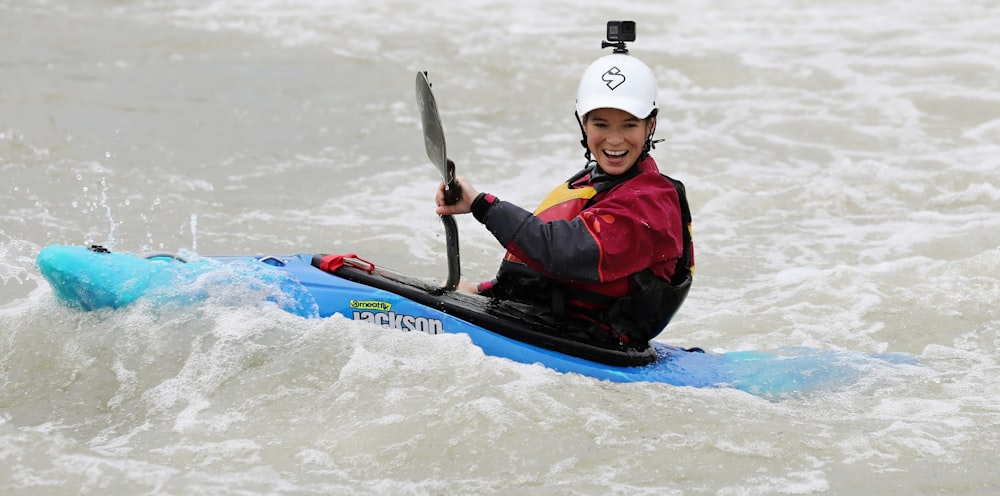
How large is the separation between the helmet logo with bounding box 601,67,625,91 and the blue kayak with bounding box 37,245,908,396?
78 centimetres

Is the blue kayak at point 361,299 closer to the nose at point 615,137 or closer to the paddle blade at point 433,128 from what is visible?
the paddle blade at point 433,128

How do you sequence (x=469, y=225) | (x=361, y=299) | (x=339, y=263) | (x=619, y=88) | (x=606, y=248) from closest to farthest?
(x=606, y=248)
(x=619, y=88)
(x=361, y=299)
(x=339, y=263)
(x=469, y=225)

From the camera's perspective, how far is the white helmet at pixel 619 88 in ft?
12.0

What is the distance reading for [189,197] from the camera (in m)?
6.82

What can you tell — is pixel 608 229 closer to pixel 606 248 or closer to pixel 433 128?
pixel 606 248

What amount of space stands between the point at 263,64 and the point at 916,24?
6.65 m

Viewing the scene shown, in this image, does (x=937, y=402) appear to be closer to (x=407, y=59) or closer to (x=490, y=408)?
(x=490, y=408)

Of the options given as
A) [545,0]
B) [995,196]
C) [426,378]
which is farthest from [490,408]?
[545,0]

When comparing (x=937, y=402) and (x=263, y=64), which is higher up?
(x=263, y=64)

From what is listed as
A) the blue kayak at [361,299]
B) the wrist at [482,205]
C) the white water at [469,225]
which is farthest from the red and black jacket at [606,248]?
the white water at [469,225]

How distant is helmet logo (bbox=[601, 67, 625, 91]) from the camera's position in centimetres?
366

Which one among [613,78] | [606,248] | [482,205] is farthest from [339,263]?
[613,78]

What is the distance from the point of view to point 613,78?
3.67 m

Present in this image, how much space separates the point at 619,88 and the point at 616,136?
149 millimetres
